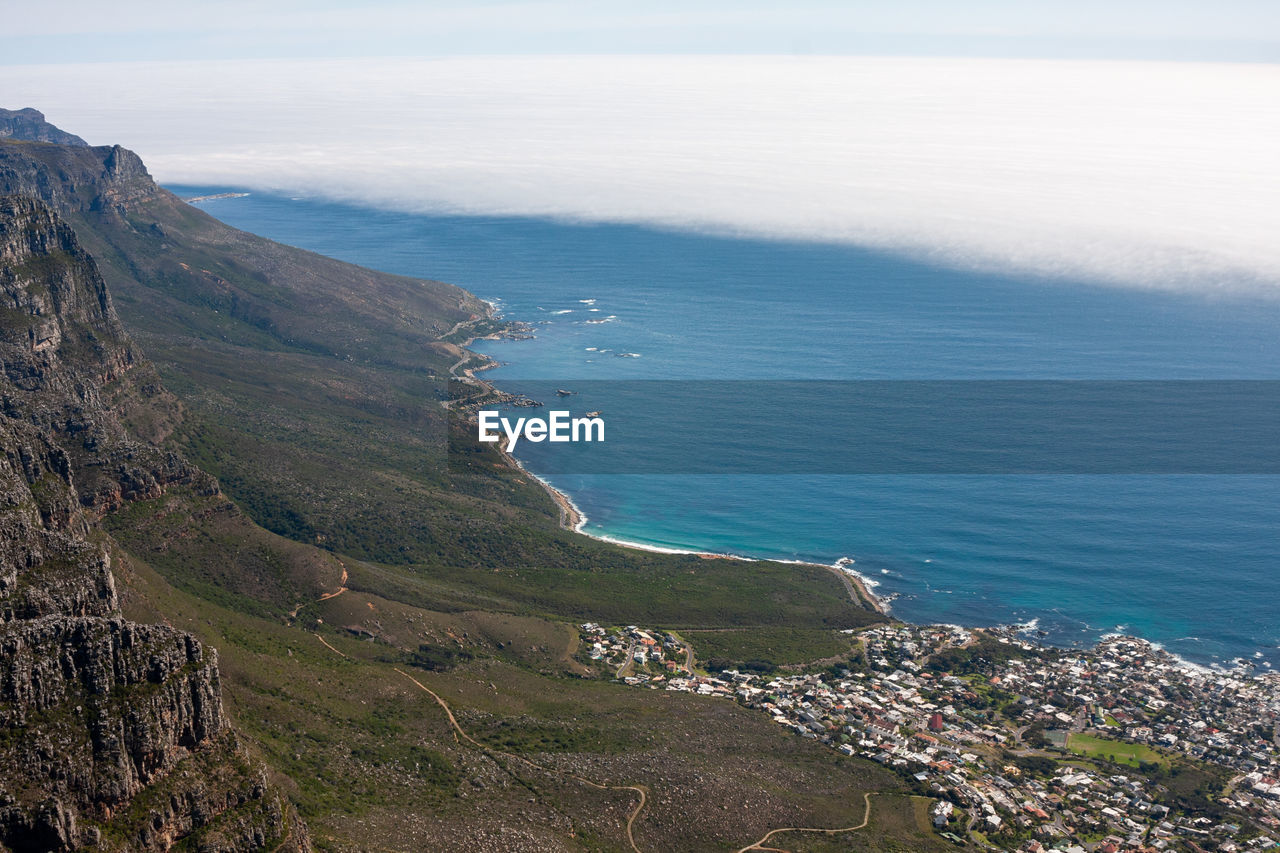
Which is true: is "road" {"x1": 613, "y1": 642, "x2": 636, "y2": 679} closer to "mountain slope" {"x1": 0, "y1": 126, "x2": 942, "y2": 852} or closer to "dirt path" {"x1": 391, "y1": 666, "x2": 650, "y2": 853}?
"mountain slope" {"x1": 0, "y1": 126, "x2": 942, "y2": 852}

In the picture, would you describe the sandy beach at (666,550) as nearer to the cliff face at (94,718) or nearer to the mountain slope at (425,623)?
the mountain slope at (425,623)

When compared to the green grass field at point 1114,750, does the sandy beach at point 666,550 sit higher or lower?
higher

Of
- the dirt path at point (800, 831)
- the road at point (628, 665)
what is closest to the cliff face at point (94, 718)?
the dirt path at point (800, 831)

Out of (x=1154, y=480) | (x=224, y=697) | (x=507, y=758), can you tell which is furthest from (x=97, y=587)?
(x=1154, y=480)

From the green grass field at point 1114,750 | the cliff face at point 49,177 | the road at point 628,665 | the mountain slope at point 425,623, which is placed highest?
the cliff face at point 49,177

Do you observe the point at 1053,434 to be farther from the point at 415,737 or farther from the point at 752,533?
the point at 415,737

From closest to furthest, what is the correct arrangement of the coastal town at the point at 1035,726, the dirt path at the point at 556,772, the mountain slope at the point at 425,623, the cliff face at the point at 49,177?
the mountain slope at the point at 425,623
the dirt path at the point at 556,772
the coastal town at the point at 1035,726
the cliff face at the point at 49,177

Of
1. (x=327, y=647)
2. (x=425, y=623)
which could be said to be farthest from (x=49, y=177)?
(x=327, y=647)

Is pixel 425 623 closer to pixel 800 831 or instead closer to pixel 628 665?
pixel 628 665

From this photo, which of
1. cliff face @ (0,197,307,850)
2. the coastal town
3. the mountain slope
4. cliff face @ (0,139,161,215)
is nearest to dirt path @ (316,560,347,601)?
the mountain slope
